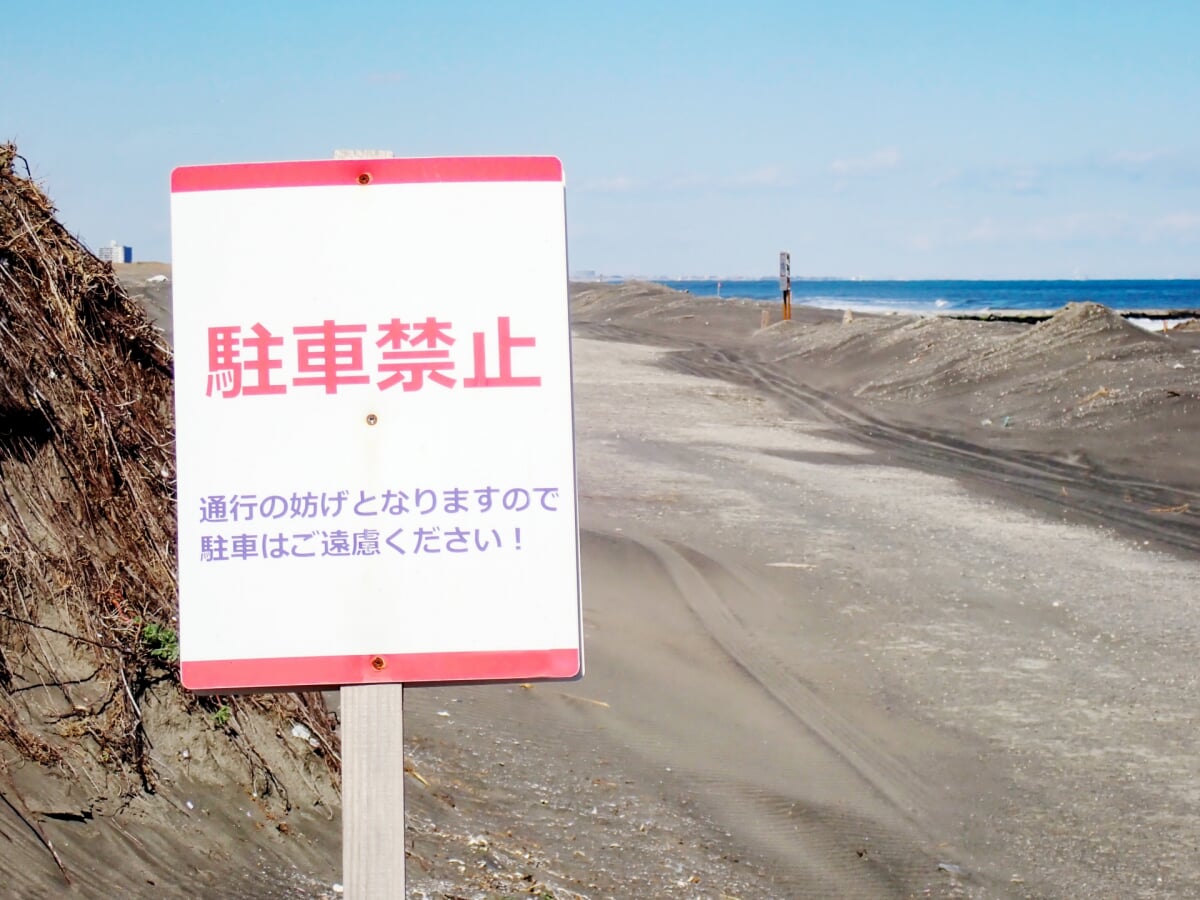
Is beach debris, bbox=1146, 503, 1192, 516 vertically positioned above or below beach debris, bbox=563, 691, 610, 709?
above

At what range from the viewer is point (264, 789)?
489cm

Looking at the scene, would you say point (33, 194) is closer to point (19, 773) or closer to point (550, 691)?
point (19, 773)

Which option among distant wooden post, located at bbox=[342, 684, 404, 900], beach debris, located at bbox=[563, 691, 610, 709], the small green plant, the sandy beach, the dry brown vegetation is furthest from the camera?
beach debris, located at bbox=[563, 691, 610, 709]

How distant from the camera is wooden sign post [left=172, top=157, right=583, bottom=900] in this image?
282cm

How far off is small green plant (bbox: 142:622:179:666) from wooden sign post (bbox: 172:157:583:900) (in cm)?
205

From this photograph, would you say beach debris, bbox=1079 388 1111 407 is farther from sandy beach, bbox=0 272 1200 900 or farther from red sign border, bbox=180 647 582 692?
red sign border, bbox=180 647 582 692

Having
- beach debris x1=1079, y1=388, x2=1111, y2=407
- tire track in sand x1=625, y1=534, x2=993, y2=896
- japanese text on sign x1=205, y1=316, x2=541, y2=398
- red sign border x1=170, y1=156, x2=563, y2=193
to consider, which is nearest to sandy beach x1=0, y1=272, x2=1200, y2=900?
tire track in sand x1=625, y1=534, x2=993, y2=896

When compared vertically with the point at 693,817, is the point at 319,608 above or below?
above

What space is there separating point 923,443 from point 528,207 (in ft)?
62.3

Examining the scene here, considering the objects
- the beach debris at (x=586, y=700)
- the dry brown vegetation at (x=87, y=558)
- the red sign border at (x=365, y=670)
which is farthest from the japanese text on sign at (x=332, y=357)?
the beach debris at (x=586, y=700)

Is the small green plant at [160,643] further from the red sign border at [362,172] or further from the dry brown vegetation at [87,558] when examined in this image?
the red sign border at [362,172]

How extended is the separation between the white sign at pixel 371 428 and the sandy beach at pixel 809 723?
1760mm

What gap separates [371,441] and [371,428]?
3 centimetres

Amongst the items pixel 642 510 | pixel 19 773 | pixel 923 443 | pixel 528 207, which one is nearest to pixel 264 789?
pixel 19 773
